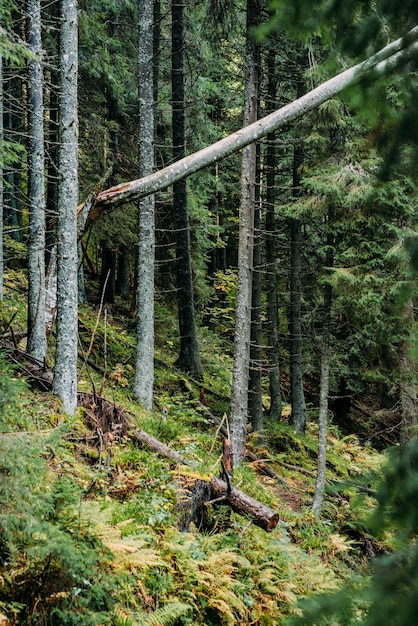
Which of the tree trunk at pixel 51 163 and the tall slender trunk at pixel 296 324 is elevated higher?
the tree trunk at pixel 51 163

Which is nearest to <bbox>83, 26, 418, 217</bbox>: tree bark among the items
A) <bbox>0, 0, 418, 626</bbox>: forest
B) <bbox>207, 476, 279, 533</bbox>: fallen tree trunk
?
<bbox>0, 0, 418, 626</bbox>: forest

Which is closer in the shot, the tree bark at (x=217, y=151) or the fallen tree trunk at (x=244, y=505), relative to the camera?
the fallen tree trunk at (x=244, y=505)

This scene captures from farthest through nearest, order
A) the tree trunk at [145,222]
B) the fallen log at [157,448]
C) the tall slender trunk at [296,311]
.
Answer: the tall slender trunk at [296,311], the tree trunk at [145,222], the fallen log at [157,448]

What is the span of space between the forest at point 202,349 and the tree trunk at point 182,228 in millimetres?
74

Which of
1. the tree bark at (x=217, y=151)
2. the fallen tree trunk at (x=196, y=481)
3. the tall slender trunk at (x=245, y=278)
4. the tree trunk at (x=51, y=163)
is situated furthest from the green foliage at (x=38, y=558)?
the tall slender trunk at (x=245, y=278)

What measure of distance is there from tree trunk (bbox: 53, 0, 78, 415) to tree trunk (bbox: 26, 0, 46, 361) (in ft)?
4.22

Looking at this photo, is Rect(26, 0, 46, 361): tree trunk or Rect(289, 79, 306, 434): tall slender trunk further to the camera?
Rect(289, 79, 306, 434): tall slender trunk

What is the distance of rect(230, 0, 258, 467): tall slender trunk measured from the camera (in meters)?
10.3

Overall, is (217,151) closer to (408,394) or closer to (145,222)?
(145,222)

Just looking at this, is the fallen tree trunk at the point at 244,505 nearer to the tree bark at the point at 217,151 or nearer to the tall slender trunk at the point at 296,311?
the tree bark at the point at 217,151

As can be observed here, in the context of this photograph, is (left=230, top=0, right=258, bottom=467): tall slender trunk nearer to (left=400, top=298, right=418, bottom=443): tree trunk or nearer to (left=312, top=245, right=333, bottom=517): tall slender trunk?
(left=312, top=245, right=333, bottom=517): tall slender trunk

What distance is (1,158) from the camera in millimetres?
6230

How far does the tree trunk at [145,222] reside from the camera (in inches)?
439

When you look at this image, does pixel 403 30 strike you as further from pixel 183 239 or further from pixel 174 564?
pixel 183 239
